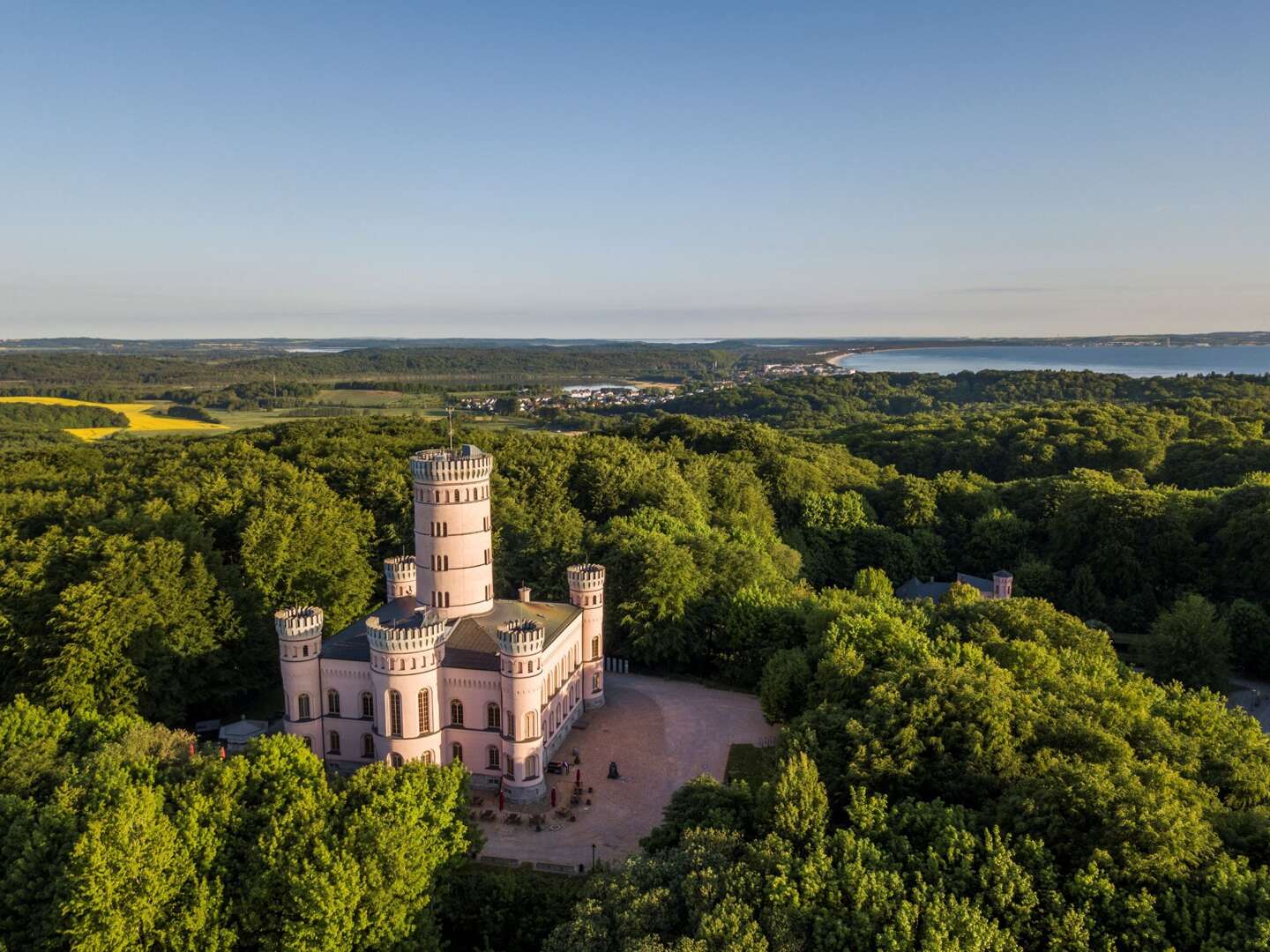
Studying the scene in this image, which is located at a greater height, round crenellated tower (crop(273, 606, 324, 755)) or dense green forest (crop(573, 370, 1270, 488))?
dense green forest (crop(573, 370, 1270, 488))

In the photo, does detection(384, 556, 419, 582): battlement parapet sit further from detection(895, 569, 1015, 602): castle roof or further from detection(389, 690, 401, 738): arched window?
detection(895, 569, 1015, 602): castle roof

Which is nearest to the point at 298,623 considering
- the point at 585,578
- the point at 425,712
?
the point at 425,712

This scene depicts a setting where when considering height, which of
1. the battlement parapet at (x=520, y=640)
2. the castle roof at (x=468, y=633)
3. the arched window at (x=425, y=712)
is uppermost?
the battlement parapet at (x=520, y=640)

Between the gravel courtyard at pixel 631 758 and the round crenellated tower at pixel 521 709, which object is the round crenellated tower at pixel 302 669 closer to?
the round crenellated tower at pixel 521 709

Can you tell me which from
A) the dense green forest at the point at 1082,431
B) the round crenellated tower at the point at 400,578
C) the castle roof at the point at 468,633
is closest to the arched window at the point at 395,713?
the castle roof at the point at 468,633

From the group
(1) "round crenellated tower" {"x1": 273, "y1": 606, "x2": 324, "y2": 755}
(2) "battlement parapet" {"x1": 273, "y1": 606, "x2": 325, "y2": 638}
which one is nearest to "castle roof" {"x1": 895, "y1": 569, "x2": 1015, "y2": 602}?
(1) "round crenellated tower" {"x1": 273, "y1": 606, "x2": 324, "y2": 755}

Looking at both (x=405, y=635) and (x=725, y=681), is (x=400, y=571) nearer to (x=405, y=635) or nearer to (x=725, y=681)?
(x=405, y=635)

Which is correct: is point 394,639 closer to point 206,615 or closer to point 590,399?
point 206,615

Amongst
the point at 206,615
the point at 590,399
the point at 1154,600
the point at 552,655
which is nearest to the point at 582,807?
the point at 552,655
